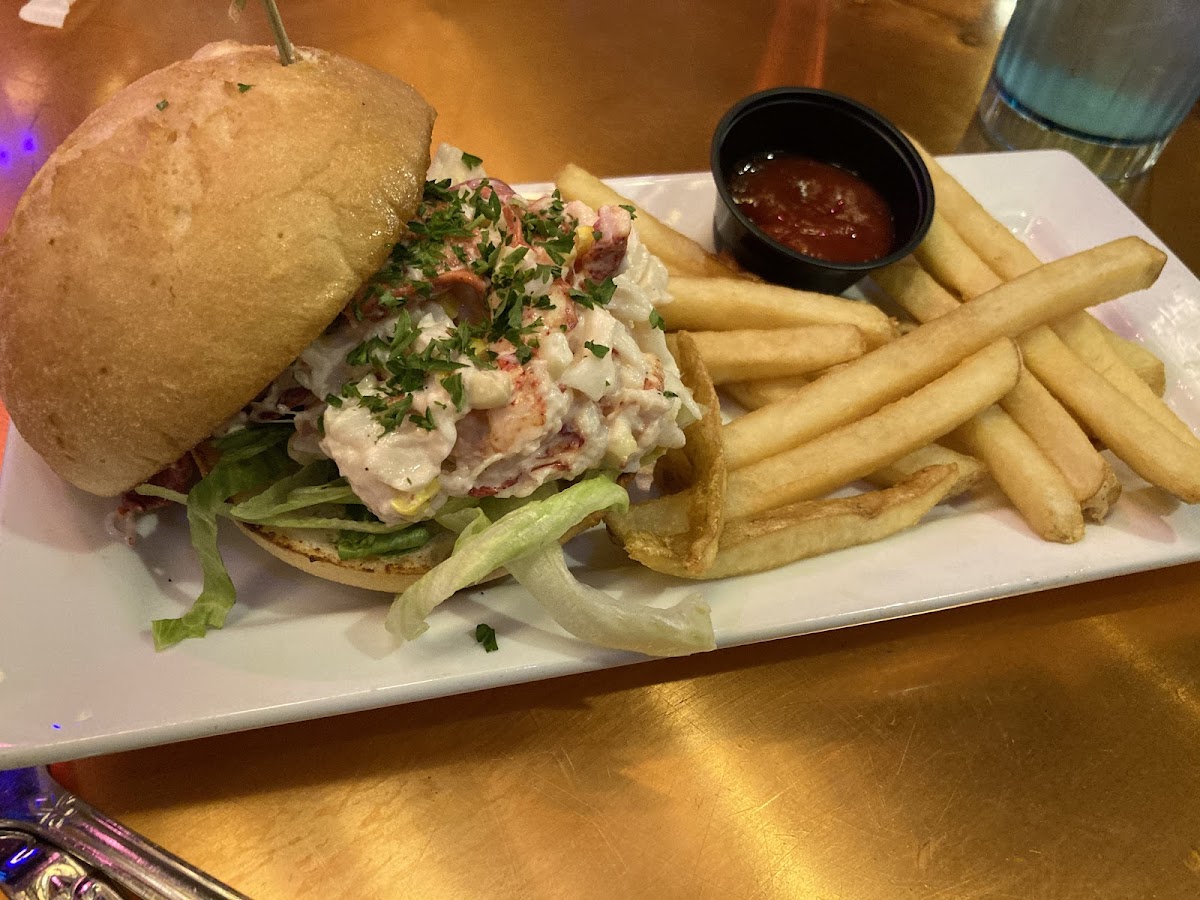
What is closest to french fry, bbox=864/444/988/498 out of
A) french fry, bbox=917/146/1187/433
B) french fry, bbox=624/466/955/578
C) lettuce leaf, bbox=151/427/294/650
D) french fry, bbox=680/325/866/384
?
french fry, bbox=624/466/955/578

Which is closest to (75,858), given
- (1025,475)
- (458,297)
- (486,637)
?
(486,637)

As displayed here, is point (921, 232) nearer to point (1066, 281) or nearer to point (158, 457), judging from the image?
point (1066, 281)

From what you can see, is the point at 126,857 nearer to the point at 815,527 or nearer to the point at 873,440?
the point at 815,527

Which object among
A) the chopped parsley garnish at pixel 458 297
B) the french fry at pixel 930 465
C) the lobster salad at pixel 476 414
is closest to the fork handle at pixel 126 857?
the lobster salad at pixel 476 414

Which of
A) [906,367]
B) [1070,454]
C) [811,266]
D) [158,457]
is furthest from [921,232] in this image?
[158,457]

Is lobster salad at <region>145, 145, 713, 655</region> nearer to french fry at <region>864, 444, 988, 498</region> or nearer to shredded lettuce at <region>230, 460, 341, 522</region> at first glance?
shredded lettuce at <region>230, 460, 341, 522</region>

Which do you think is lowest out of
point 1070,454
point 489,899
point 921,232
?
point 489,899
